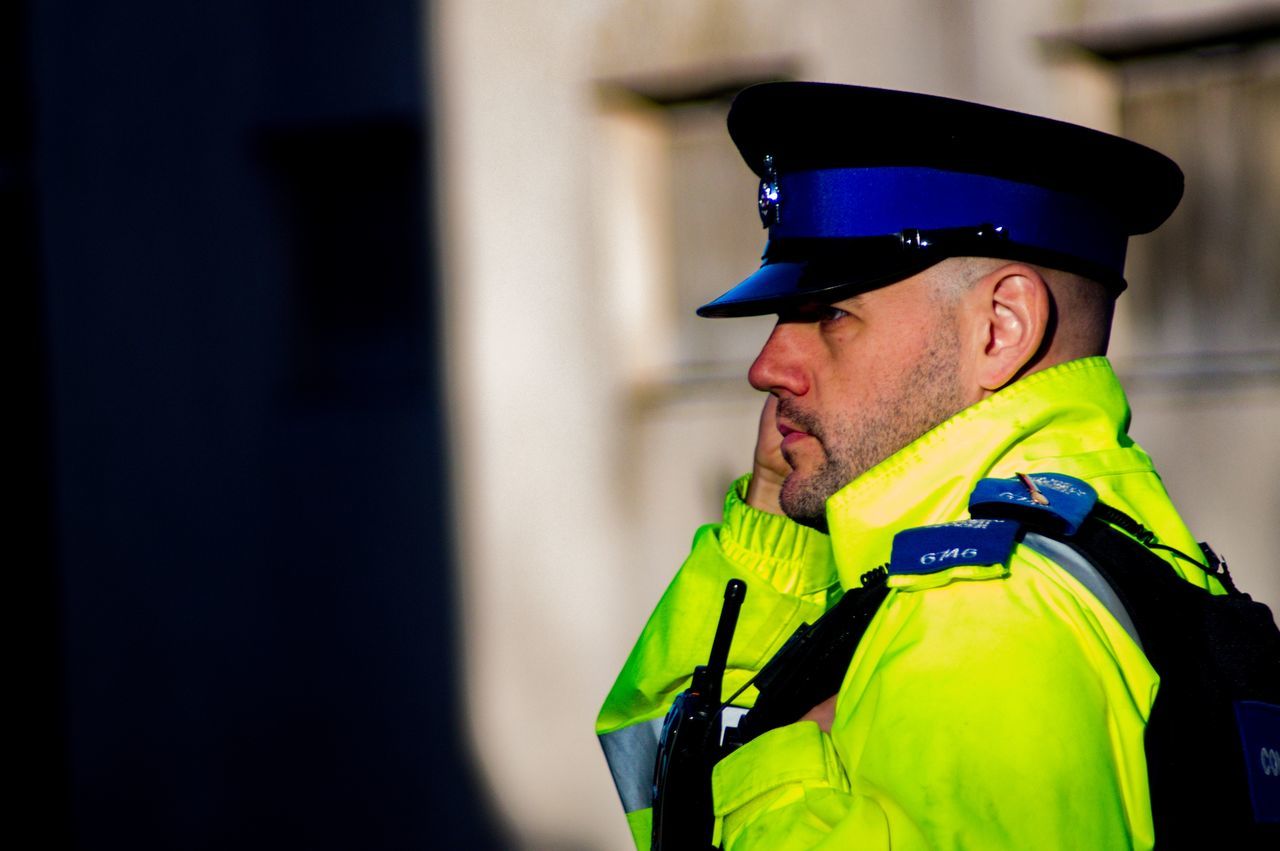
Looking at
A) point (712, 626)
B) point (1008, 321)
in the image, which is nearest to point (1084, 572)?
point (1008, 321)

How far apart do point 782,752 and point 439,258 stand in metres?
4.60

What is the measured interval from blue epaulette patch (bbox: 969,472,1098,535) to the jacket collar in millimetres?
50

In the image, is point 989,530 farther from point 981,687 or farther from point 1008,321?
point 1008,321

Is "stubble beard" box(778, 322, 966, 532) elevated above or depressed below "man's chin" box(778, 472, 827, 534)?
above

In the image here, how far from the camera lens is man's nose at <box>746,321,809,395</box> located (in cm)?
188

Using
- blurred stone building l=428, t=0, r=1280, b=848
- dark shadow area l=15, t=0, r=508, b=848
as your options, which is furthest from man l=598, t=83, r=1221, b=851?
dark shadow area l=15, t=0, r=508, b=848

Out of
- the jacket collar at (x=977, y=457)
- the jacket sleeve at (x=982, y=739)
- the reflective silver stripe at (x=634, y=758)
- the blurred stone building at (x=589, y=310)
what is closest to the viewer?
the jacket sleeve at (x=982, y=739)

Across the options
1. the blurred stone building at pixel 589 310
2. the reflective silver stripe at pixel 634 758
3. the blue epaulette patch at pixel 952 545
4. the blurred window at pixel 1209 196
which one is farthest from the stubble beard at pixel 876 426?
the blurred stone building at pixel 589 310

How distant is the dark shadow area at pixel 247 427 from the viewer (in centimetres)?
600

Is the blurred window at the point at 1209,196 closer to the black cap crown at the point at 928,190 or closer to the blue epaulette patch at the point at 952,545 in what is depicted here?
the black cap crown at the point at 928,190

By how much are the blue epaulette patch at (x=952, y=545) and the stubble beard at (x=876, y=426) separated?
231mm

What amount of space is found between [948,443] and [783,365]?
0.27 meters

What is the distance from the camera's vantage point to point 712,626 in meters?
2.26

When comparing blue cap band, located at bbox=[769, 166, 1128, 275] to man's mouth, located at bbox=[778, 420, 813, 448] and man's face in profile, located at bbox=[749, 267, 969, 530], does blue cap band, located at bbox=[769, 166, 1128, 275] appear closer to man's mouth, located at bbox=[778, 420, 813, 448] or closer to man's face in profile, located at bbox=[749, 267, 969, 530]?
man's face in profile, located at bbox=[749, 267, 969, 530]
